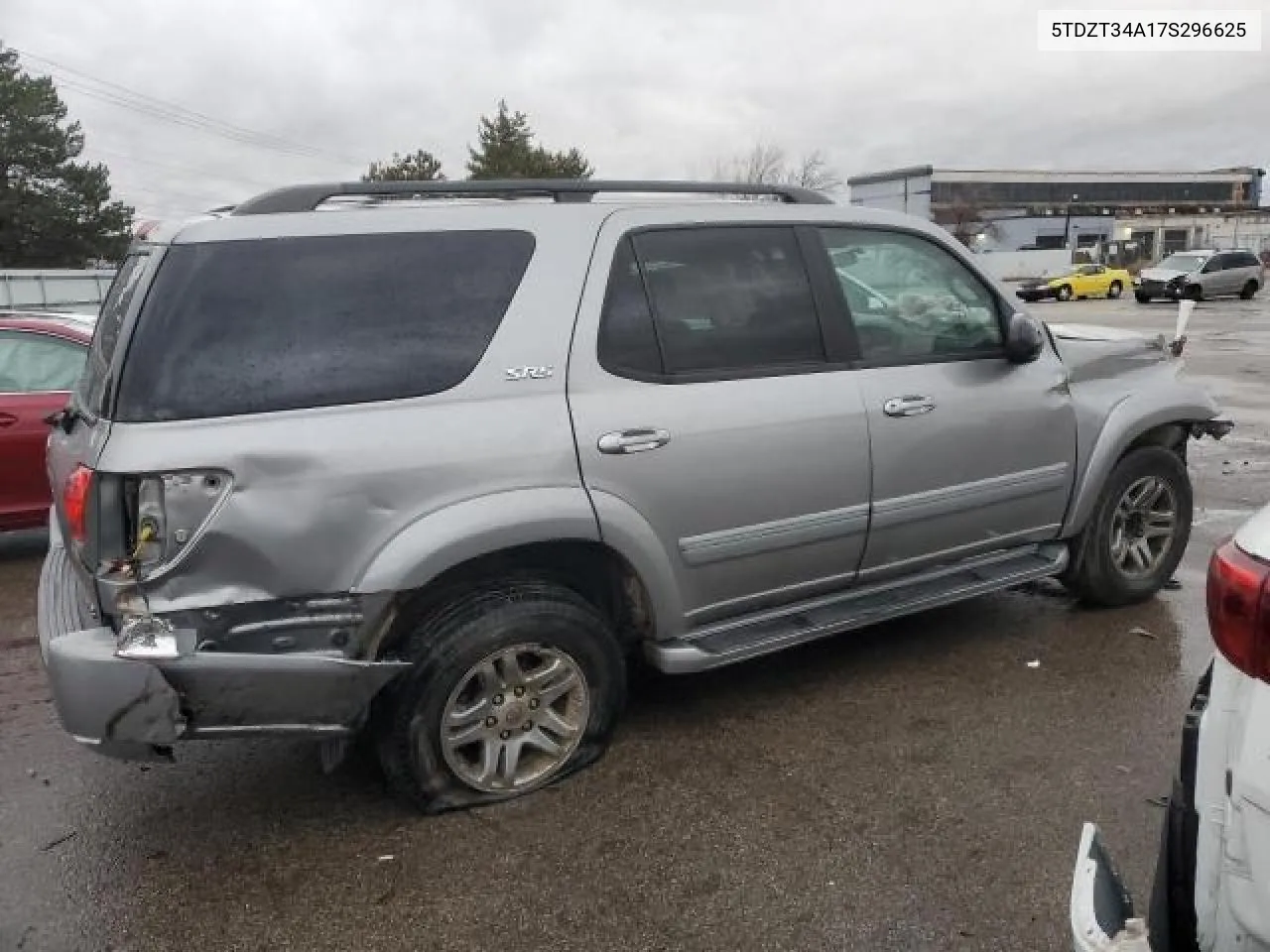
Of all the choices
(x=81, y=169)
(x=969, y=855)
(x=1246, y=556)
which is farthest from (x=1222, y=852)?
(x=81, y=169)

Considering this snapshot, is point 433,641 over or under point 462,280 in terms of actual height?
under

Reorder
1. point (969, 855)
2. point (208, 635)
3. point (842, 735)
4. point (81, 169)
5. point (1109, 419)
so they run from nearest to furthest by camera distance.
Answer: point (208, 635), point (969, 855), point (842, 735), point (1109, 419), point (81, 169)

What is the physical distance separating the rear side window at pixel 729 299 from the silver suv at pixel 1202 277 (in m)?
34.6

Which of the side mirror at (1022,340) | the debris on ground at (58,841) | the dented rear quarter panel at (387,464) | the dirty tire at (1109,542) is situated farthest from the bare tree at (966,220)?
the debris on ground at (58,841)

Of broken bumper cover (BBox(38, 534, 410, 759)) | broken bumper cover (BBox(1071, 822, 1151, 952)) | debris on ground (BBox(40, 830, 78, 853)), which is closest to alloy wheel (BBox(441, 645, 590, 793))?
broken bumper cover (BBox(38, 534, 410, 759))

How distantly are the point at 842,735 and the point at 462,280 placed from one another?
2053mm

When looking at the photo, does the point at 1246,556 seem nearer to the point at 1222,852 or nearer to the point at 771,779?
the point at 1222,852

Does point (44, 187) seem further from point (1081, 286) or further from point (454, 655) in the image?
point (454, 655)

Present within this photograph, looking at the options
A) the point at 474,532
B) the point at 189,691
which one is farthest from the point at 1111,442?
the point at 189,691

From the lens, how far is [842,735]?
3555mm

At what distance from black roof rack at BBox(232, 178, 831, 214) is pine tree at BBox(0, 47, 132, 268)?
48165mm

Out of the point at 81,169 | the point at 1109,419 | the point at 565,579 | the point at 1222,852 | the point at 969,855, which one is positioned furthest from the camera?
the point at 81,169

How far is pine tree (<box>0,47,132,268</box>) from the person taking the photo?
42.8 metres

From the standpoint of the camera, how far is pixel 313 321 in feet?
9.10
